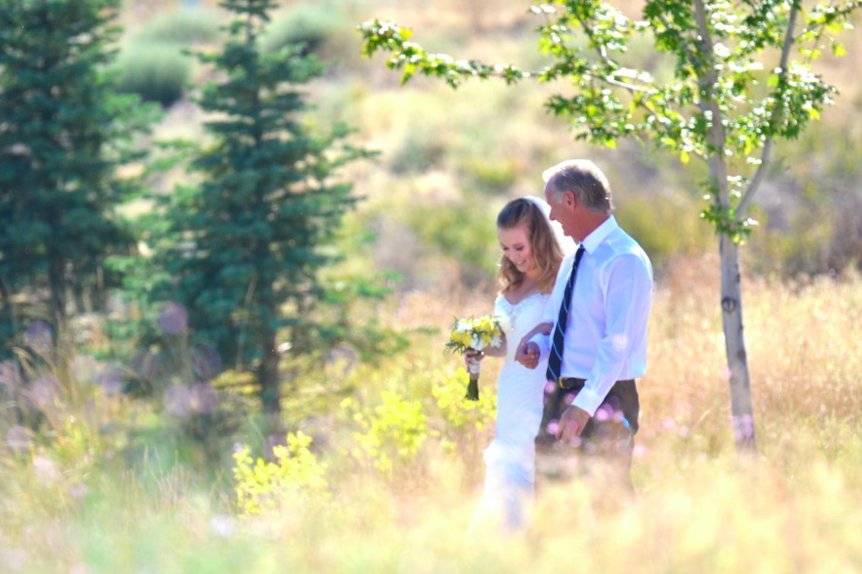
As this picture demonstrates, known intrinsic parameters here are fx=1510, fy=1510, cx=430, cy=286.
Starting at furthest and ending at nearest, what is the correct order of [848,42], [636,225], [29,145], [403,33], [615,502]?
[848,42], [636,225], [29,145], [403,33], [615,502]

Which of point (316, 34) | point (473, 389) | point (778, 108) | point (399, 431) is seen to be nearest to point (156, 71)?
point (316, 34)

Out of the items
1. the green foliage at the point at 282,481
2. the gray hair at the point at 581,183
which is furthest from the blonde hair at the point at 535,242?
the green foliage at the point at 282,481

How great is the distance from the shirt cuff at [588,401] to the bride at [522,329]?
41 centimetres

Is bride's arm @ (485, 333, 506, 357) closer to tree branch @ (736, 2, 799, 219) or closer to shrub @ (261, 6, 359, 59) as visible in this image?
tree branch @ (736, 2, 799, 219)

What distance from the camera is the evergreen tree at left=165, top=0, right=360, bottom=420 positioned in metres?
10.3

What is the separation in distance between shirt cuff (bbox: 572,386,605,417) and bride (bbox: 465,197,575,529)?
41 cm

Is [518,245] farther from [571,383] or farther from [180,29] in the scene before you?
[180,29]

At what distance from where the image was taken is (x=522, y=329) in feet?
18.4

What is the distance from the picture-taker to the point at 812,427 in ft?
23.8

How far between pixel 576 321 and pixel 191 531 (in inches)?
59.0

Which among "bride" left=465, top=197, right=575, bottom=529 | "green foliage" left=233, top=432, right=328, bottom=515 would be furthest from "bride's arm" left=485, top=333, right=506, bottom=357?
"green foliage" left=233, top=432, right=328, bottom=515

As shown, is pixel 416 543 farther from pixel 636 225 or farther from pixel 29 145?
pixel 636 225

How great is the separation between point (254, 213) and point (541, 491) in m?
5.45

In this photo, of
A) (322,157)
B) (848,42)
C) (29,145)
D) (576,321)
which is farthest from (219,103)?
(848,42)
